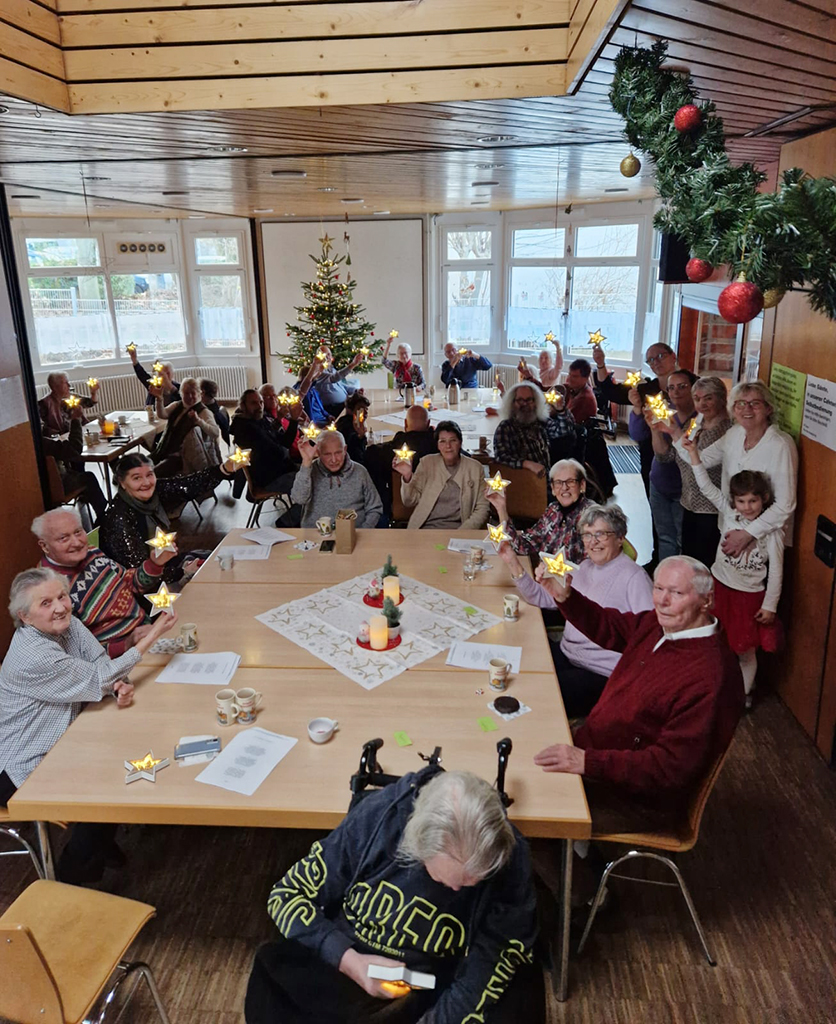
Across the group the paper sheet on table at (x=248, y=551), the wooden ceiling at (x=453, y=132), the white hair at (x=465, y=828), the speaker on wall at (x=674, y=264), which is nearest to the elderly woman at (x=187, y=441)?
the wooden ceiling at (x=453, y=132)

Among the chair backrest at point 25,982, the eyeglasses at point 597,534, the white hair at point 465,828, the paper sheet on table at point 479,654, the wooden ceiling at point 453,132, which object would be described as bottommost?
the chair backrest at point 25,982

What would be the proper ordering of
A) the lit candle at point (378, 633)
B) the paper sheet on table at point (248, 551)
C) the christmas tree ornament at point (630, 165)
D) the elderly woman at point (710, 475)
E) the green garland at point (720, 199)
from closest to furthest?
1. the green garland at point (720, 199)
2. the christmas tree ornament at point (630, 165)
3. the lit candle at point (378, 633)
4. the paper sheet on table at point (248, 551)
5. the elderly woman at point (710, 475)

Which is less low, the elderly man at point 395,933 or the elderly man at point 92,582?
the elderly man at point 92,582

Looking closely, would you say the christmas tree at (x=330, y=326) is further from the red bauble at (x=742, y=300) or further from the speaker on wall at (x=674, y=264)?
the red bauble at (x=742, y=300)

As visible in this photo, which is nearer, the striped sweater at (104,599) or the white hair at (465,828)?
the white hair at (465,828)

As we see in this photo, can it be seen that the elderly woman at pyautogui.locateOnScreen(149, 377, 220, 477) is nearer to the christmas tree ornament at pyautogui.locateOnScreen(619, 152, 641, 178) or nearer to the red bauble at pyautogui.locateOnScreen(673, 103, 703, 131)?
the christmas tree ornament at pyautogui.locateOnScreen(619, 152, 641, 178)

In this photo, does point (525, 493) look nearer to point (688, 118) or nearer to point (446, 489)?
point (446, 489)

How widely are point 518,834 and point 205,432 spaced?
5.56 m

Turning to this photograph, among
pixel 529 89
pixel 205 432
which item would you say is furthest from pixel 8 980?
pixel 205 432

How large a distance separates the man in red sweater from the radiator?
1009 cm

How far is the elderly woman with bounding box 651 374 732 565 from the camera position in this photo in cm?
461

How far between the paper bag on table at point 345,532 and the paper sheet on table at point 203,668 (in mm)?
1241

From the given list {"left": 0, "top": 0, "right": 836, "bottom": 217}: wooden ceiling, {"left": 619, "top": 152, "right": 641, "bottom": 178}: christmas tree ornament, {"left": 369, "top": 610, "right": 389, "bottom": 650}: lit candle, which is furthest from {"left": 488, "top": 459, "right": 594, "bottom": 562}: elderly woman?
{"left": 0, "top": 0, "right": 836, "bottom": 217}: wooden ceiling

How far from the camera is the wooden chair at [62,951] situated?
1.75m
